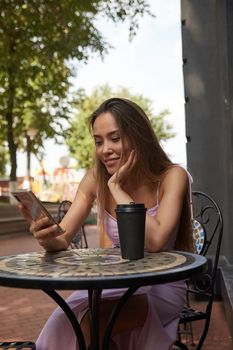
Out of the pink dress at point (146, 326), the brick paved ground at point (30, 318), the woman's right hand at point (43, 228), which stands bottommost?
the brick paved ground at point (30, 318)

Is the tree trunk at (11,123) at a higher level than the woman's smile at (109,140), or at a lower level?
higher

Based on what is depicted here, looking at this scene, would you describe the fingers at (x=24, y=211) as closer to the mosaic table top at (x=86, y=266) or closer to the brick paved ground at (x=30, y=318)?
the mosaic table top at (x=86, y=266)

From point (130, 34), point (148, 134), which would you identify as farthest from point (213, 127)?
point (130, 34)

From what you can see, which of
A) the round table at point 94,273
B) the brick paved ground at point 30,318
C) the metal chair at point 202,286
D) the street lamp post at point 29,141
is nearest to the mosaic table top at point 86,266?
the round table at point 94,273

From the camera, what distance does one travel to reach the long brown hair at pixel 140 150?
2074 millimetres

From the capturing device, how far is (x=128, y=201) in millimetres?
1935

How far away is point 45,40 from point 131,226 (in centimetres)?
1318

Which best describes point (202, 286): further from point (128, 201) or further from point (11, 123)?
point (11, 123)

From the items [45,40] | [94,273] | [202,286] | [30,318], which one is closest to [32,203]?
[94,273]

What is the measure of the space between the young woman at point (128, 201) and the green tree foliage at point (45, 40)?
31.4 ft

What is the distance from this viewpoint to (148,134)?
2117 mm

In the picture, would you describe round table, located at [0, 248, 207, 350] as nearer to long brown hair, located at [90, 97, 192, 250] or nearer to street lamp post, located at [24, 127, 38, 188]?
long brown hair, located at [90, 97, 192, 250]

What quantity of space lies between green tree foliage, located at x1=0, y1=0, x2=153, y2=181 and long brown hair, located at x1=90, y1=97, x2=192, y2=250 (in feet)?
31.4

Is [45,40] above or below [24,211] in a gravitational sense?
above
